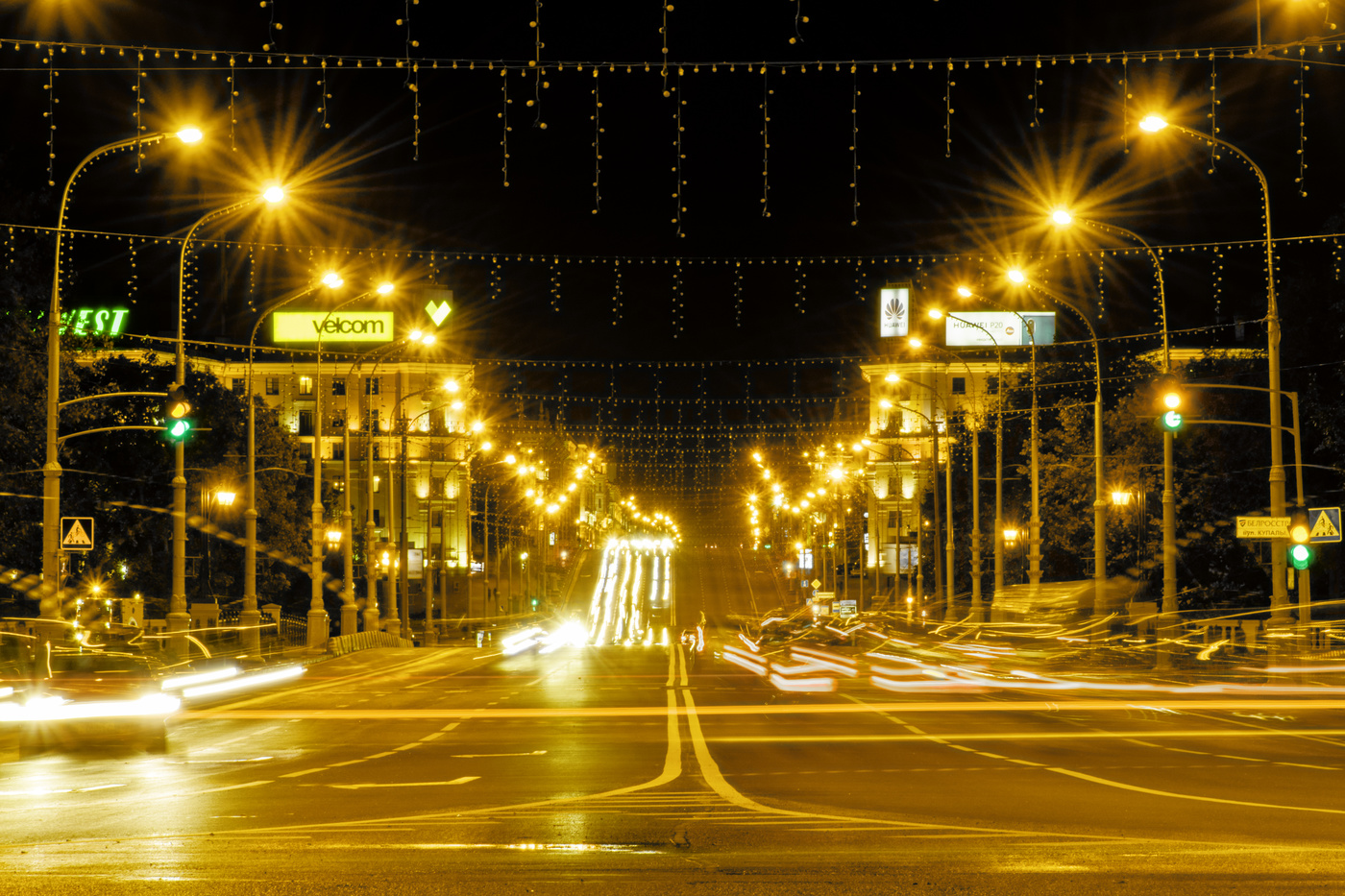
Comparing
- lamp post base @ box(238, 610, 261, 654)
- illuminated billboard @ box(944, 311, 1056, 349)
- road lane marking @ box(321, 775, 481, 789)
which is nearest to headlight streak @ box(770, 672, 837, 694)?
lamp post base @ box(238, 610, 261, 654)

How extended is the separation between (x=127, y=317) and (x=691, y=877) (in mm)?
104772

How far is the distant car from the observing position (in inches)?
655

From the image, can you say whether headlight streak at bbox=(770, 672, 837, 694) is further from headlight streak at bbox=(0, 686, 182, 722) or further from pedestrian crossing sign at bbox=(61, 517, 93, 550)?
pedestrian crossing sign at bbox=(61, 517, 93, 550)

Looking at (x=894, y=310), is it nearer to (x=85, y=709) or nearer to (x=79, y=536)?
(x=79, y=536)

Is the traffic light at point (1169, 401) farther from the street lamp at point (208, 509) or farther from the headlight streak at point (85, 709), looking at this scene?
the street lamp at point (208, 509)

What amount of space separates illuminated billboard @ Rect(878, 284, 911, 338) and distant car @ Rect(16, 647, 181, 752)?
121956 mm

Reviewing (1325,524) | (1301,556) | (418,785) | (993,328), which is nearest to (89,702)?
(418,785)

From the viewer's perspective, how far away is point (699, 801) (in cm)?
1244

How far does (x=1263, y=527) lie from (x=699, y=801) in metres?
21.4

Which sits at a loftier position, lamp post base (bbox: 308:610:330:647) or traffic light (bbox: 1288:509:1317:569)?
traffic light (bbox: 1288:509:1317:569)

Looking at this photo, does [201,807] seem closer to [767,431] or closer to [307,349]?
[307,349]

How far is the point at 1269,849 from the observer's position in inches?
376

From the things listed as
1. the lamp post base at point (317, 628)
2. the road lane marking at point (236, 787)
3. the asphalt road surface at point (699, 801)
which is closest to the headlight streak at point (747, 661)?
the lamp post base at point (317, 628)

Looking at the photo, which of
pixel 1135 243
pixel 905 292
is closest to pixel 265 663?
pixel 1135 243
